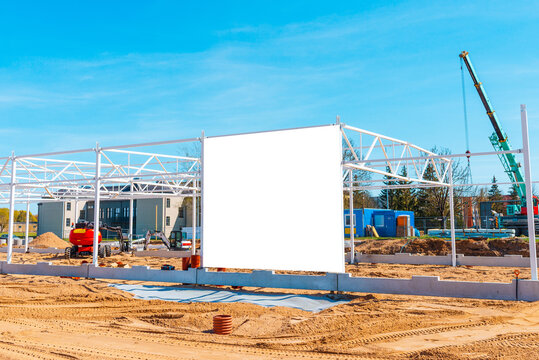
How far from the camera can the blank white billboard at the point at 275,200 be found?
14.1 metres

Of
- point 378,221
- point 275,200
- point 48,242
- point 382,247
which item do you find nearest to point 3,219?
point 48,242

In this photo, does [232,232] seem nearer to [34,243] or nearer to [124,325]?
[124,325]

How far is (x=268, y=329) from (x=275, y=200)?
18.4 feet

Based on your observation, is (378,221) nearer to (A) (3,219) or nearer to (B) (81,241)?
(B) (81,241)

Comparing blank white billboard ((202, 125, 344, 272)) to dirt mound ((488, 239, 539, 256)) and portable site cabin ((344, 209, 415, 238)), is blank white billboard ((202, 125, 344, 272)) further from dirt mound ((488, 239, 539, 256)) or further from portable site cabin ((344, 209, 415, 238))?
portable site cabin ((344, 209, 415, 238))

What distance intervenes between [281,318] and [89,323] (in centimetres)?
412

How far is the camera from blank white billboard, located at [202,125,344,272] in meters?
14.1

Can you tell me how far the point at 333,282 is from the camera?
14.0 meters

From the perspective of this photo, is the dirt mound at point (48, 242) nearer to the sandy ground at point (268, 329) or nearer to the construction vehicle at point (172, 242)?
the construction vehicle at point (172, 242)

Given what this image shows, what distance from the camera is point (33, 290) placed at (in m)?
14.7

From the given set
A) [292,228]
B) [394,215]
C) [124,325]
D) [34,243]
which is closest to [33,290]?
[124,325]

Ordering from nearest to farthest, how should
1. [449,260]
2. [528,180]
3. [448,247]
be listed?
[528,180]
[449,260]
[448,247]

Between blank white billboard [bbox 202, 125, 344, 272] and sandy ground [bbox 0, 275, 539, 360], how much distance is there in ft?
7.05

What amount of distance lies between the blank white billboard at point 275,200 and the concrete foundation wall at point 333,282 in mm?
367
